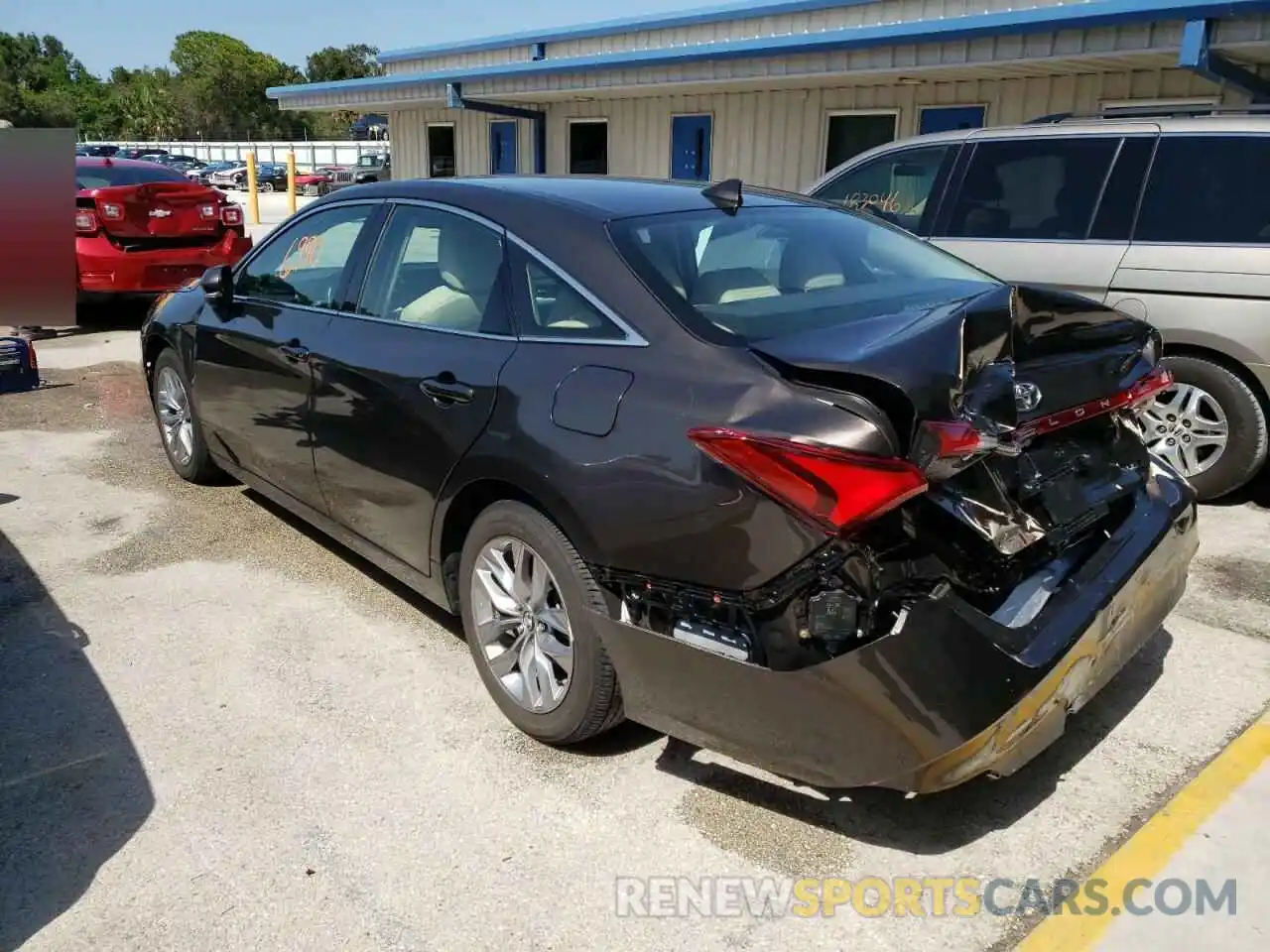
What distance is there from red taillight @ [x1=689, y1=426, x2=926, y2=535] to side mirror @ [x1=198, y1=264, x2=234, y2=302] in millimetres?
3271

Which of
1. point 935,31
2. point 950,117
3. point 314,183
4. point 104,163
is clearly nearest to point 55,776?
point 104,163

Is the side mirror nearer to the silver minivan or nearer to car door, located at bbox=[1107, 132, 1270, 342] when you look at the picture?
the silver minivan

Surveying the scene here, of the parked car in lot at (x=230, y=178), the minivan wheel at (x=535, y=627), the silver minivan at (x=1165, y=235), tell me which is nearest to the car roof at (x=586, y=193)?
the minivan wheel at (x=535, y=627)

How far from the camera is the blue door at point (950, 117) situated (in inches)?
428

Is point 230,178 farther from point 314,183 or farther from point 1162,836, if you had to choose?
point 1162,836

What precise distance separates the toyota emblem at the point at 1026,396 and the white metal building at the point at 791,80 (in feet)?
22.0

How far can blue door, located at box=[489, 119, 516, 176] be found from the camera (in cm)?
1675

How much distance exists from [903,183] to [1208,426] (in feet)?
7.34

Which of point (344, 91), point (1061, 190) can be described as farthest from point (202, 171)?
point (1061, 190)

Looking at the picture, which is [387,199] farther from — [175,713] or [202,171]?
[202,171]

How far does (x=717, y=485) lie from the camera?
2379 mm

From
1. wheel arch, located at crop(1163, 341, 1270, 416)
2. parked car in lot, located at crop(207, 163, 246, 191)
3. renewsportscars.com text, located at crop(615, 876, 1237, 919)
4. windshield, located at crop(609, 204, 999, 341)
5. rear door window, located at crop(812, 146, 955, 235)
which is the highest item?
parked car in lot, located at crop(207, 163, 246, 191)

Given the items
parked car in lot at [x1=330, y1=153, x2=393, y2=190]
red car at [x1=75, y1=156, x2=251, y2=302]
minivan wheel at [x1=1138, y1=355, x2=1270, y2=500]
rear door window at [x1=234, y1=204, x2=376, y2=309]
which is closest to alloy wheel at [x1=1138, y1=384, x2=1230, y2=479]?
minivan wheel at [x1=1138, y1=355, x2=1270, y2=500]

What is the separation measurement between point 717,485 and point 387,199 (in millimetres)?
2124
